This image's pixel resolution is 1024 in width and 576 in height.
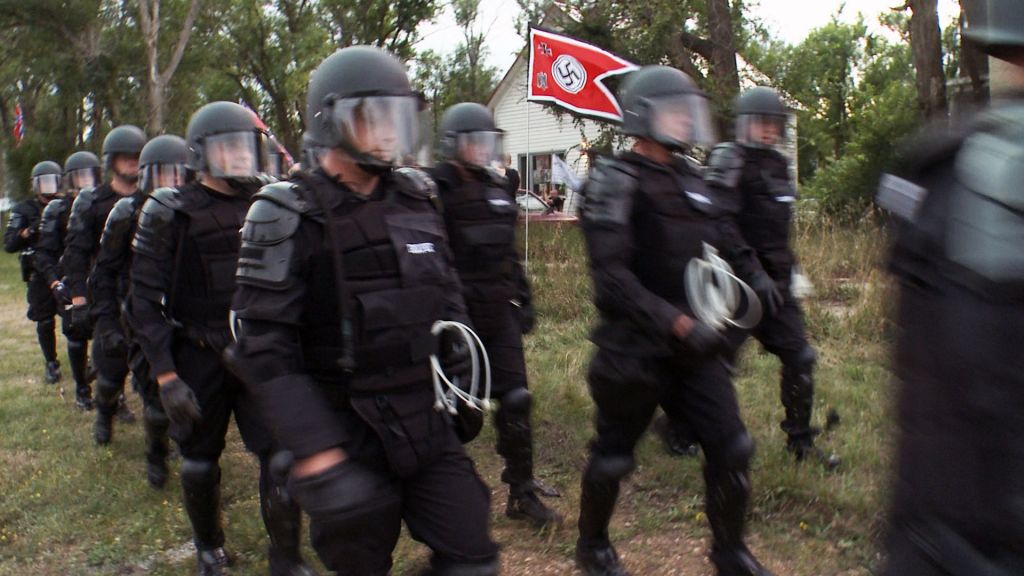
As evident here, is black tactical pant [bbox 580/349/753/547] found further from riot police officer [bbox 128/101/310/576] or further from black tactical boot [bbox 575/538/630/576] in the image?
riot police officer [bbox 128/101/310/576]

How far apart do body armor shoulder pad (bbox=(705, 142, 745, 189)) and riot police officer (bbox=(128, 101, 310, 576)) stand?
2.22 meters

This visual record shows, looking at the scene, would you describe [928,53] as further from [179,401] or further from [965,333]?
[965,333]

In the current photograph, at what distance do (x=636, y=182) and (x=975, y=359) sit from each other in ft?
7.40

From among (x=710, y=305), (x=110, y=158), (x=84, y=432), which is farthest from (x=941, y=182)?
(x=84, y=432)

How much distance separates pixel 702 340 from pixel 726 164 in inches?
71.5

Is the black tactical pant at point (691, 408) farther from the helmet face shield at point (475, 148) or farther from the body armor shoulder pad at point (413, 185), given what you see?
the helmet face shield at point (475, 148)

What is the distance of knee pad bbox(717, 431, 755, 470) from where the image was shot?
137 inches

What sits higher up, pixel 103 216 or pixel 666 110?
pixel 666 110

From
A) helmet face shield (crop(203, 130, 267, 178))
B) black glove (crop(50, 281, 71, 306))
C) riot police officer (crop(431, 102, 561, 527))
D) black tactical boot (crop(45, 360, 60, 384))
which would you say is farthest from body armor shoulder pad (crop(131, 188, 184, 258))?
black tactical boot (crop(45, 360, 60, 384))

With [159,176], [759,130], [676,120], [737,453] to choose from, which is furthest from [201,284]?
[759,130]

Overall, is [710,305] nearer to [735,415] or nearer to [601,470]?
[735,415]

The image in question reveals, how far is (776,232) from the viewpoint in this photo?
5082 mm

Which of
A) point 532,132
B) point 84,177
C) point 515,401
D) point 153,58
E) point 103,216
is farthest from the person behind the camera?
point 532,132

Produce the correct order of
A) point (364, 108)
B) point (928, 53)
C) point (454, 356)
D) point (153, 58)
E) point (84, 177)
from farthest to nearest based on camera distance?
1. point (153, 58)
2. point (928, 53)
3. point (84, 177)
4. point (454, 356)
5. point (364, 108)
